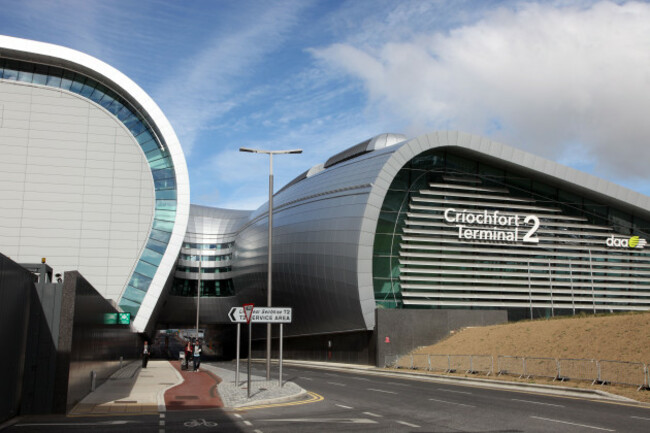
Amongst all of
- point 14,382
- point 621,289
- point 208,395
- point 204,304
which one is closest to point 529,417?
point 208,395

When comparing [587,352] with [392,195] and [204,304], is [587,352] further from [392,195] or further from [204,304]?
[204,304]

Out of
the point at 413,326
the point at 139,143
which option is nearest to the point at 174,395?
the point at 413,326

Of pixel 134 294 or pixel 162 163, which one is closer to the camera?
pixel 134 294

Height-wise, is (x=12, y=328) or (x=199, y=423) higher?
(x=12, y=328)

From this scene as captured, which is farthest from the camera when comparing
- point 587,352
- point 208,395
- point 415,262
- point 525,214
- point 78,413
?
point 525,214

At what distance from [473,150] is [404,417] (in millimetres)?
36814

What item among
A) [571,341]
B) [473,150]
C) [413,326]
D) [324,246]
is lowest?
[571,341]

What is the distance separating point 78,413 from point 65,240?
3158 cm

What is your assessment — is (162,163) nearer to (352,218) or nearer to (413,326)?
(352,218)

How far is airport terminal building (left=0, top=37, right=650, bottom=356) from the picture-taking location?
45969 millimetres

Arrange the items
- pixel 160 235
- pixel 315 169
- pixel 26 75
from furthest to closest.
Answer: pixel 315 169 < pixel 160 235 < pixel 26 75

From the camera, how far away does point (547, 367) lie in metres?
28.3

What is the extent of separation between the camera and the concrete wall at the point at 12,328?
1412 cm

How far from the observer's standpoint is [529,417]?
1573 cm
